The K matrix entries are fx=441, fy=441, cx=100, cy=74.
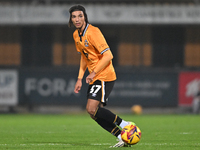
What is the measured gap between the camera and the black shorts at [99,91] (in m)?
6.72

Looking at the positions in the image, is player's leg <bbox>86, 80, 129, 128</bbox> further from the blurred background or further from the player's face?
the blurred background

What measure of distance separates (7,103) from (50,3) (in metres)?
4.43

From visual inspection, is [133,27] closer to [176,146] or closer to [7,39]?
[7,39]

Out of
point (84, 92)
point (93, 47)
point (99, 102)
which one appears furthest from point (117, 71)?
point (99, 102)

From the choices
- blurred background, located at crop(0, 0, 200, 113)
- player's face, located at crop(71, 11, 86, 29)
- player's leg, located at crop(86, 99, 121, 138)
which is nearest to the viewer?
player's leg, located at crop(86, 99, 121, 138)

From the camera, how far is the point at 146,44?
1962 centimetres

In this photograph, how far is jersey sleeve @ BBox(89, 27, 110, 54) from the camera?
663 centimetres

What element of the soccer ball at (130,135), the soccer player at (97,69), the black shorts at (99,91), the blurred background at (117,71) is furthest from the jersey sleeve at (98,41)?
the blurred background at (117,71)

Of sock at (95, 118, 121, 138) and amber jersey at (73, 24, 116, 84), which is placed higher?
amber jersey at (73, 24, 116, 84)

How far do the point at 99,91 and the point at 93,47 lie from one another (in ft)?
2.27

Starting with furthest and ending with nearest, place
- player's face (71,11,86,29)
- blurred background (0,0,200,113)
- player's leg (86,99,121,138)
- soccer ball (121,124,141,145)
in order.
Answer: blurred background (0,0,200,113) → player's face (71,11,86,29) → player's leg (86,99,121,138) → soccer ball (121,124,141,145)

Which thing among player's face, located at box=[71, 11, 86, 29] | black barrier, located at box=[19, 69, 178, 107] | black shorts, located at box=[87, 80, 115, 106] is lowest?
black barrier, located at box=[19, 69, 178, 107]

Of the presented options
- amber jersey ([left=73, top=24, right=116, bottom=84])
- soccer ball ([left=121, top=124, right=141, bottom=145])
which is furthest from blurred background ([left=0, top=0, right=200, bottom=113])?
soccer ball ([left=121, top=124, right=141, bottom=145])

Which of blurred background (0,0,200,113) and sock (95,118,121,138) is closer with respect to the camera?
sock (95,118,121,138)
